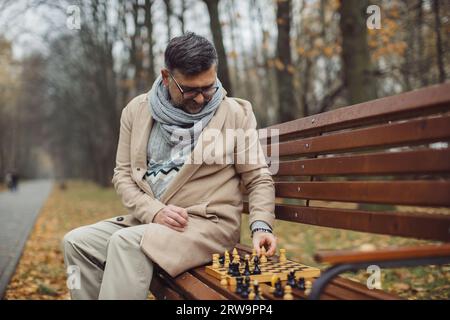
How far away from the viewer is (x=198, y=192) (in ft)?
10.3

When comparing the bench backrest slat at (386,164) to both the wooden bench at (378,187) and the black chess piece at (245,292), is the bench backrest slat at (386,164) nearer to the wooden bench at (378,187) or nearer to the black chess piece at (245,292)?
the wooden bench at (378,187)

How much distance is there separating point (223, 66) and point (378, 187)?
707 cm

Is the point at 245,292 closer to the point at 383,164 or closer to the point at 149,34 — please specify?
the point at 383,164

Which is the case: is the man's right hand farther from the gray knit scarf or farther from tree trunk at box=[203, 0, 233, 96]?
tree trunk at box=[203, 0, 233, 96]

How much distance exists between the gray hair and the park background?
2.74m

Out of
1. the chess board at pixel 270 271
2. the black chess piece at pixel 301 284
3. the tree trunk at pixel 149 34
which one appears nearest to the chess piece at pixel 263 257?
the chess board at pixel 270 271

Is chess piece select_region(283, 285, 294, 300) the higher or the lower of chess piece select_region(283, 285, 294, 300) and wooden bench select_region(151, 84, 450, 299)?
the lower

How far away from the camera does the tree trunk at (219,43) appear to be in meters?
9.22

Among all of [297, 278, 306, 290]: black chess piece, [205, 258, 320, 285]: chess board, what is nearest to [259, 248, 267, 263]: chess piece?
[205, 258, 320, 285]: chess board

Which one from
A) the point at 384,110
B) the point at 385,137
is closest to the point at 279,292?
the point at 385,137

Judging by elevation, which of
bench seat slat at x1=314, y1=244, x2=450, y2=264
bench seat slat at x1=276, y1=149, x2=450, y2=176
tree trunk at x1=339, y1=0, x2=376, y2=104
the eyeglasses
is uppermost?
tree trunk at x1=339, y1=0, x2=376, y2=104

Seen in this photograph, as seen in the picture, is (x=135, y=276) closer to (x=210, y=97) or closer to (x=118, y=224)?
(x=118, y=224)

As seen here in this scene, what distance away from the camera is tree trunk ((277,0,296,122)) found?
12.6 metres
